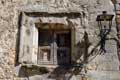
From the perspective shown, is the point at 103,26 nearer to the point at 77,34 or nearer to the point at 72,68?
the point at 77,34

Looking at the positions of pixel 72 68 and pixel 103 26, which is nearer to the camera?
pixel 72 68

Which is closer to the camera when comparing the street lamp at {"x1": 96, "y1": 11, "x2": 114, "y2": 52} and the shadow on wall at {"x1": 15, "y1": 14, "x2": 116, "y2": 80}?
the shadow on wall at {"x1": 15, "y1": 14, "x2": 116, "y2": 80}

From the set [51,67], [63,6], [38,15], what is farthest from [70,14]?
[51,67]

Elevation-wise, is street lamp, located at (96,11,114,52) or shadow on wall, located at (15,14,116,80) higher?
street lamp, located at (96,11,114,52)

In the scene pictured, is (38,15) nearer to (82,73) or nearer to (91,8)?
(91,8)

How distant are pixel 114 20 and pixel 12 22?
1816 millimetres

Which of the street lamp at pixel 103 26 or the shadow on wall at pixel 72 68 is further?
the street lamp at pixel 103 26

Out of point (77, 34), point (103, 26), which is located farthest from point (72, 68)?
point (103, 26)

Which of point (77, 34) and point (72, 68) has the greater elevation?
point (77, 34)

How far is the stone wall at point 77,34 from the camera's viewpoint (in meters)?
4.84

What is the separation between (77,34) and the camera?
5000 mm

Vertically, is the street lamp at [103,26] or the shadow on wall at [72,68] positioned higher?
the street lamp at [103,26]

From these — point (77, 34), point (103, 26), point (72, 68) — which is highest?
point (103, 26)

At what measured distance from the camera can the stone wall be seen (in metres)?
4.84
